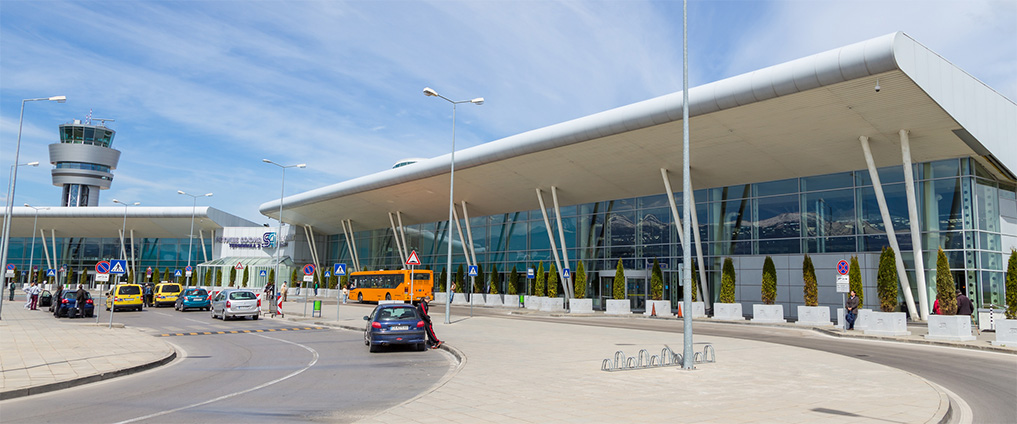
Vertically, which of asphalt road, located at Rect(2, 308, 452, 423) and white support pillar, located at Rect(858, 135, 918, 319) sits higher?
white support pillar, located at Rect(858, 135, 918, 319)

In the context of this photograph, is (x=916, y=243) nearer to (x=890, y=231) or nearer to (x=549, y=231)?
(x=890, y=231)

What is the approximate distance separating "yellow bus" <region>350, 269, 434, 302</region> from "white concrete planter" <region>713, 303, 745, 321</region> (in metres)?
23.0

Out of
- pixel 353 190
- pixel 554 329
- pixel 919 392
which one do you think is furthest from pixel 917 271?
pixel 353 190

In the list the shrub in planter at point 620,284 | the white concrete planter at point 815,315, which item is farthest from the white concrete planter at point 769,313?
the shrub in planter at point 620,284

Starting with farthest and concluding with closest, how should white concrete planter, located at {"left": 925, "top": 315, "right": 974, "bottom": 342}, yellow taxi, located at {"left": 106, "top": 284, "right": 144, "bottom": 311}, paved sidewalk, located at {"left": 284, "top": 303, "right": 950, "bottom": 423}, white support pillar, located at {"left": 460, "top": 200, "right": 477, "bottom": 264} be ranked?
white support pillar, located at {"left": 460, "top": 200, "right": 477, "bottom": 264}, yellow taxi, located at {"left": 106, "top": 284, "right": 144, "bottom": 311}, white concrete planter, located at {"left": 925, "top": 315, "right": 974, "bottom": 342}, paved sidewalk, located at {"left": 284, "top": 303, "right": 950, "bottom": 423}

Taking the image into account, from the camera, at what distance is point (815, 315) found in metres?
29.9

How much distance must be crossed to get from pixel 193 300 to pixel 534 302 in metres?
21.8

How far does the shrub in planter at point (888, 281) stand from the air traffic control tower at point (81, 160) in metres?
117

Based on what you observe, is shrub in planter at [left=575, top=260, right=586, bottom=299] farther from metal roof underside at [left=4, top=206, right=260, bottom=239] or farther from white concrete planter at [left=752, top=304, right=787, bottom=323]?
metal roof underside at [left=4, top=206, right=260, bottom=239]

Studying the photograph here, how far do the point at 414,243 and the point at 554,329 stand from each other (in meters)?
41.2

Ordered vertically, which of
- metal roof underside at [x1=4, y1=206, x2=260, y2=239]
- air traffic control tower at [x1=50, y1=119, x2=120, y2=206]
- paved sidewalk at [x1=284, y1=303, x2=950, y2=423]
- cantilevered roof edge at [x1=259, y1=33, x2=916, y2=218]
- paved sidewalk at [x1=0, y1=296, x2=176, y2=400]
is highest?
air traffic control tower at [x1=50, y1=119, x2=120, y2=206]

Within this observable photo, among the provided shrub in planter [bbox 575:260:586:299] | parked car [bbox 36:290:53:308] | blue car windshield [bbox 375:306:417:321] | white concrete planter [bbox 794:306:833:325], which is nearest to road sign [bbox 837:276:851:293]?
white concrete planter [bbox 794:306:833:325]

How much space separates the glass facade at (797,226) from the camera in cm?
2964

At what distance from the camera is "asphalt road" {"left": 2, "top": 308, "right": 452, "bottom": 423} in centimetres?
916
